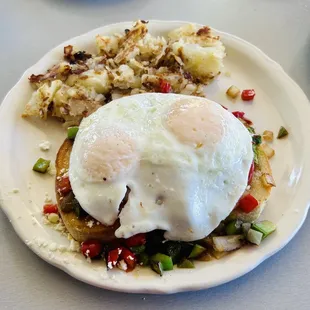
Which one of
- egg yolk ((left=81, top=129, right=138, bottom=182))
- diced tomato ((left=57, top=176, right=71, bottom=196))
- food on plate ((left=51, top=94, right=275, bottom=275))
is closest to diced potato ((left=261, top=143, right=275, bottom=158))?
food on plate ((left=51, top=94, right=275, bottom=275))

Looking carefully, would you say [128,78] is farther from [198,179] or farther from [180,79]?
[198,179]

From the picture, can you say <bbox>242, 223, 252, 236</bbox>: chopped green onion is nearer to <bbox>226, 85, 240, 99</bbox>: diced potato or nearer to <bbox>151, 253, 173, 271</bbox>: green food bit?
<bbox>151, 253, 173, 271</bbox>: green food bit

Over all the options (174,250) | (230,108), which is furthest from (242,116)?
(174,250)

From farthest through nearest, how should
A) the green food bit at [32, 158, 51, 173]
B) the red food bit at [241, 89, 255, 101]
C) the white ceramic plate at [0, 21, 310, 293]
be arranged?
the red food bit at [241, 89, 255, 101], the green food bit at [32, 158, 51, 173], the white ceramic plate at [0, 21, 310, 293]

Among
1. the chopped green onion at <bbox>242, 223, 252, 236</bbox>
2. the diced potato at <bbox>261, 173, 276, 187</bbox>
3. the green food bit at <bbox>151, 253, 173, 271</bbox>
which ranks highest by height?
the diced potato at <bbox>261, 173, 276, 187</bbox>

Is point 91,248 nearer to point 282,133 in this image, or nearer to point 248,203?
point 248,203

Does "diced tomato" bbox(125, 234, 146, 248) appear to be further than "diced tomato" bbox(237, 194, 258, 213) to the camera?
No
